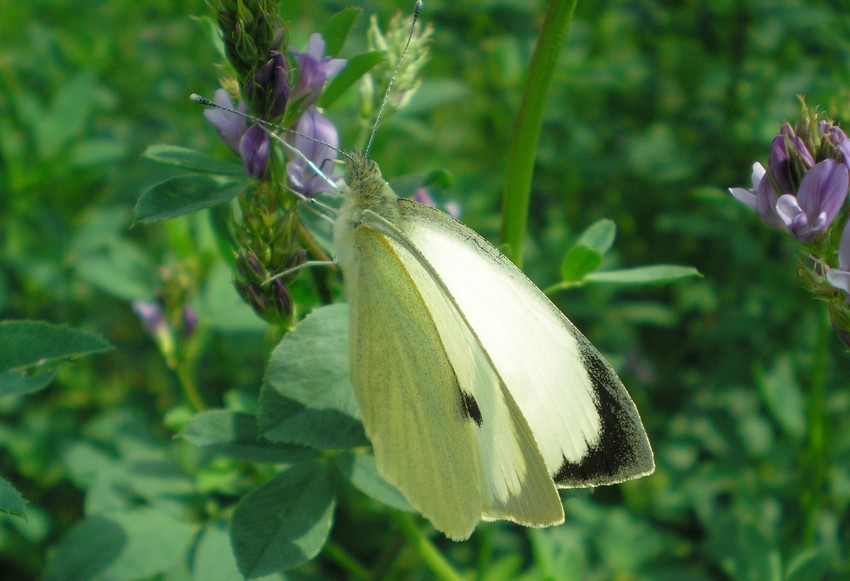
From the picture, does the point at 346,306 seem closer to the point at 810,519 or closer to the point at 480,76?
the point at 810,519

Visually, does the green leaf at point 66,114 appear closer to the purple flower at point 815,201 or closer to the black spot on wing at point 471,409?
the black spot on wing at point 471,409

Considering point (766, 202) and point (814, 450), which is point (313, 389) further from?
point (814, 450)

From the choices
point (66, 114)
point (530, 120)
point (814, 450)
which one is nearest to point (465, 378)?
point (530, 120)

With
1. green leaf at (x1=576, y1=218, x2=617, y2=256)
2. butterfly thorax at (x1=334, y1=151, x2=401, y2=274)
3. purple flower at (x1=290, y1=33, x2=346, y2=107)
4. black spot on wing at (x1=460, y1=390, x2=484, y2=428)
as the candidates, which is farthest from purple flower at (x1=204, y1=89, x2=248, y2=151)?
green leaf at (x1=576, y1=218, x2=617, y2=256)

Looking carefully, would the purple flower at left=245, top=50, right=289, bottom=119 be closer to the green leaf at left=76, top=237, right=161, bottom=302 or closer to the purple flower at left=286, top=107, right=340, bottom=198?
the purple flower at left=286, top=107, right=340, bottom=198

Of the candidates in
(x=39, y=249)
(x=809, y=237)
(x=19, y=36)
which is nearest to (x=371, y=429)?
(x=809, y=237)

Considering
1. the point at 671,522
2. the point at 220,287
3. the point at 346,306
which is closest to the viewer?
the point at 346,306
